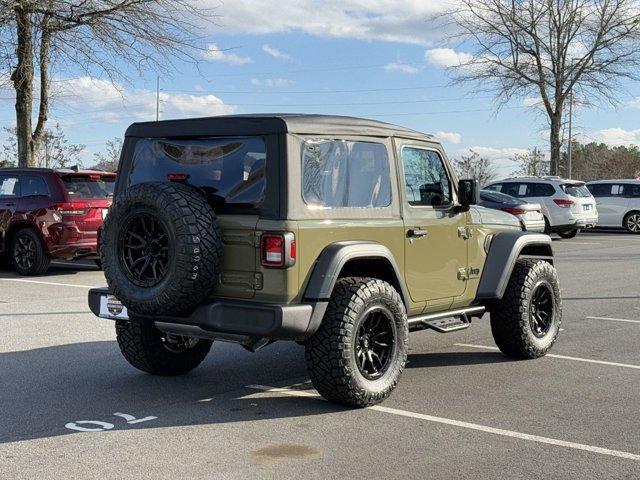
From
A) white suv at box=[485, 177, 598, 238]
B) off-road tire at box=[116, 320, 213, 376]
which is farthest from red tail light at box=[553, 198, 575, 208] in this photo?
off-road tire at box=[116, 320, 213, 376]

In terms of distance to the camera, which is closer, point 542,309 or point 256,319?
point 256,319

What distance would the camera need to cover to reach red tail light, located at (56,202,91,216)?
13.2 m

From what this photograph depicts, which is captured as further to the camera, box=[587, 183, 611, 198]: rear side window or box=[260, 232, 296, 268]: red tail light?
box=[587, 183, 611, 198]: rear side window

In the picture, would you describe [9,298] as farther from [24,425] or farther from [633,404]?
[633,404]

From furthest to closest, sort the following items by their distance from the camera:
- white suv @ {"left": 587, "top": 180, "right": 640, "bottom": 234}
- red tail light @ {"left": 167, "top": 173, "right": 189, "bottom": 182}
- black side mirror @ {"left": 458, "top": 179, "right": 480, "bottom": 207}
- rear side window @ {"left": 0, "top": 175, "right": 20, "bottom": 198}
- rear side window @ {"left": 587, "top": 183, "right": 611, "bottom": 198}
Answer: rear side window @ {"left": 587, "top": 183, "right": 611, "bottom": 198} < white suv @ {"left": 587, "top": 180, "right": 640, "bottom": 234} < rear side window @ {"left": 0, "top": 175, "right": 20, "bottom": 198} < black side mirror @ {"left": 458, "top": 179, "right": 480, "bottom": 207} < red tail light @ {"left": 167, "top": 173, "right": 189, "bottom": 182}

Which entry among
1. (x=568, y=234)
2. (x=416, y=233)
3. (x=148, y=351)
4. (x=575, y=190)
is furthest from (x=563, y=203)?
(x=148, y=351)

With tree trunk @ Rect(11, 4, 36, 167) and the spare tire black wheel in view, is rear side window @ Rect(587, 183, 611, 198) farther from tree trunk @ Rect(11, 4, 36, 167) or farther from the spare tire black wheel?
the spare tire black wheel

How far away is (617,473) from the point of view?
14.2 ft

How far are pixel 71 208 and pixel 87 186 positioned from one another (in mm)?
524

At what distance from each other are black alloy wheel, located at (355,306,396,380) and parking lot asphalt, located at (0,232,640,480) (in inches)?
10.5

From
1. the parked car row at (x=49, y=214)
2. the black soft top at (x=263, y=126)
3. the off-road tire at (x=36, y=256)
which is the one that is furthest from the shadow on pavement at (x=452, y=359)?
the off-road tire at (x=36, y=256)

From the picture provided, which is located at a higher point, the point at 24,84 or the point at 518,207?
the point at 24,84

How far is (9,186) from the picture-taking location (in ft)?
45.5

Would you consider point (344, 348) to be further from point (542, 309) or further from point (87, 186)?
point (87, 186)
